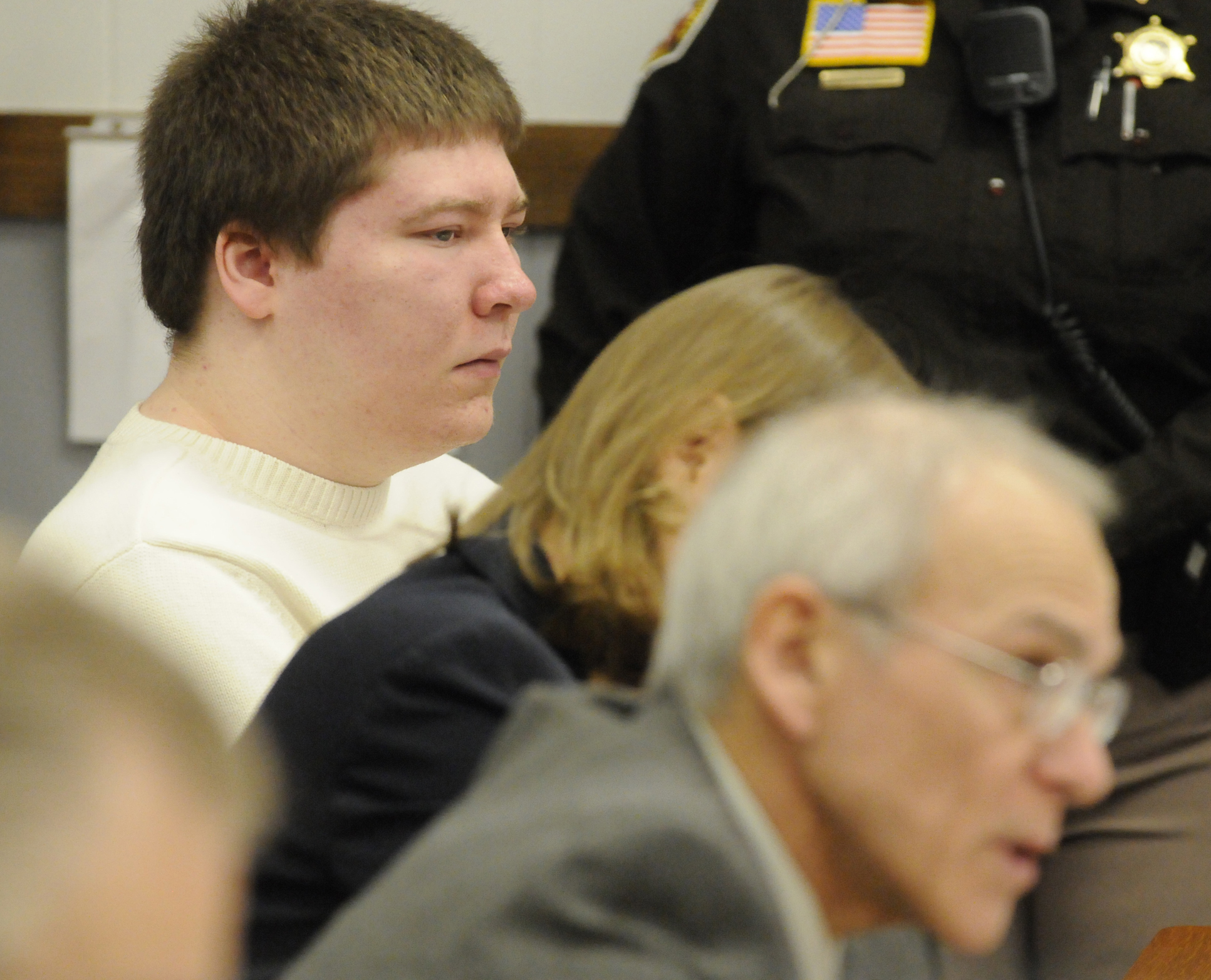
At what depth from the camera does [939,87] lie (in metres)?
2.08

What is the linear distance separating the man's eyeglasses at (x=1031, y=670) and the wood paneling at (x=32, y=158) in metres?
2.43

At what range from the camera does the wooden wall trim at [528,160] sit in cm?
286

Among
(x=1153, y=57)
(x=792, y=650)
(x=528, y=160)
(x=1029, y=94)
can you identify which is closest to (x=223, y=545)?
(x=792, y=650)

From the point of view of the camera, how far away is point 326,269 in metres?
1.63

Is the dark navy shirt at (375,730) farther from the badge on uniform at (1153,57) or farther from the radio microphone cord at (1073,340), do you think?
the badge on uniform at (1153,57)

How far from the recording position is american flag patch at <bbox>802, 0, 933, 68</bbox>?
2.12 m

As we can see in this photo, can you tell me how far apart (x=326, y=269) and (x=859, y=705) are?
96 cm

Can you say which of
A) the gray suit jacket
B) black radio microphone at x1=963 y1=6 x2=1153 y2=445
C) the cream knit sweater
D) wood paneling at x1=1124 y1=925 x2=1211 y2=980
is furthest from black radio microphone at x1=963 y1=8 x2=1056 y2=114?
the gray suit jacket

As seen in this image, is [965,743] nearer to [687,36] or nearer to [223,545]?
[223,545]

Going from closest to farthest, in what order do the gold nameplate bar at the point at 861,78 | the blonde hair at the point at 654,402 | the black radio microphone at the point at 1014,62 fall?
1. the blonde hair at the point at 654,402
2. the black radio microphone at the point at 1014,62
3. the gold nameplate bar at the point at 861,78

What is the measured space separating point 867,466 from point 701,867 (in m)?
0.25

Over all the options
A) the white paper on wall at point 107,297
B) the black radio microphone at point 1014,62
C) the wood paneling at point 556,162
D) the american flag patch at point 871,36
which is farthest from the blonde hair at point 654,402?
the white paper on wall at point 107,297

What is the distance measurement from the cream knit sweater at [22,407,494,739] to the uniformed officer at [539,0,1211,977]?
0.61 m

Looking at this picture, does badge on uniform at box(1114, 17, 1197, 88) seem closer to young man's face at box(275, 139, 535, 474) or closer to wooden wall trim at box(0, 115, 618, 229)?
young man's face at box(275, 139, 535, 474)
